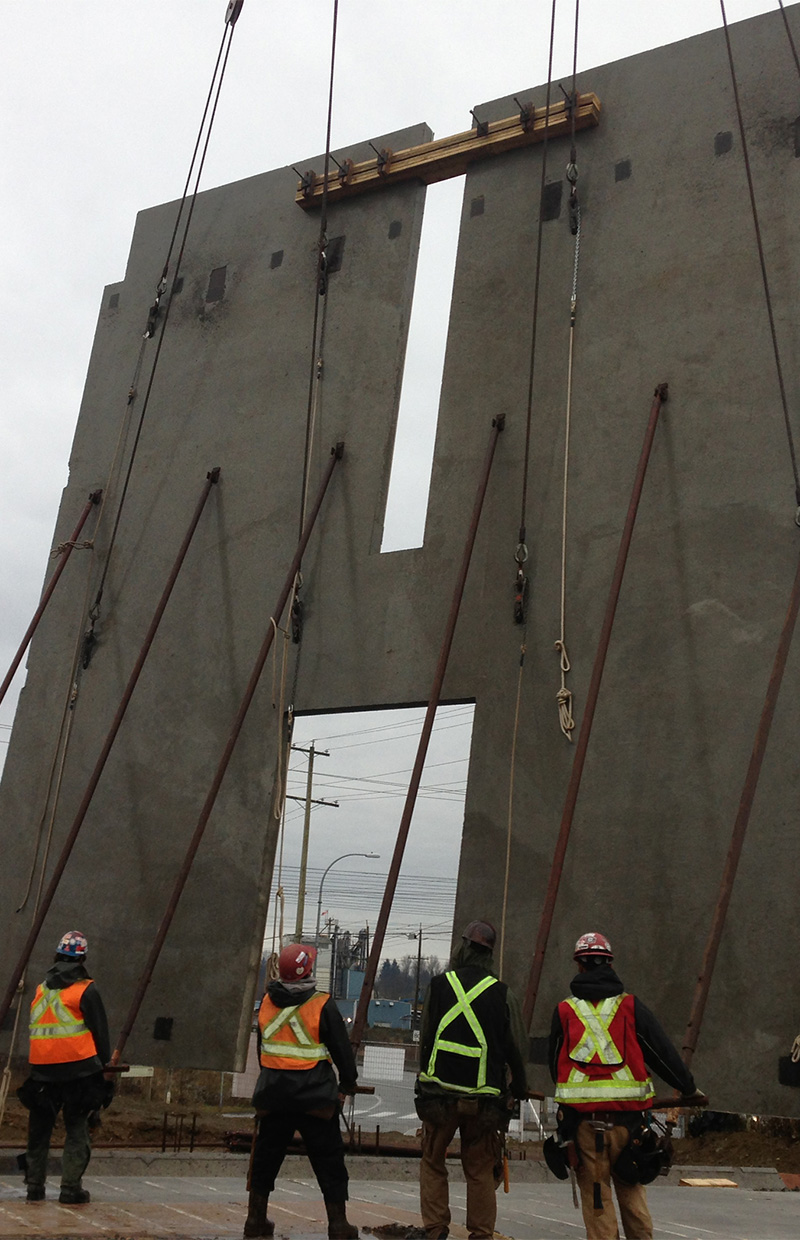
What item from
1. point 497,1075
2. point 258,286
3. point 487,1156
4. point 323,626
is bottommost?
point 487,1156

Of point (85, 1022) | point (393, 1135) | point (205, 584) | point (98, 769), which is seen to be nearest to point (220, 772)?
point (98, 769)

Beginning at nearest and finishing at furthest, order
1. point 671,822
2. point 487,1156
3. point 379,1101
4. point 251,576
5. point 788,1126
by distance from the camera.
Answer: point 487,1156
point 671,822
point 251,576
point 788,1126
point 379,1101

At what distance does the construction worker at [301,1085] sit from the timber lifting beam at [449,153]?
633 cm

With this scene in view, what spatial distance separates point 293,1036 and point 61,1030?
1298 mm

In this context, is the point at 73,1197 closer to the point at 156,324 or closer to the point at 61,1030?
the point at 61,1030

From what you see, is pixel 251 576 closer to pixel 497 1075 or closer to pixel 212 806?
pixel 212 806

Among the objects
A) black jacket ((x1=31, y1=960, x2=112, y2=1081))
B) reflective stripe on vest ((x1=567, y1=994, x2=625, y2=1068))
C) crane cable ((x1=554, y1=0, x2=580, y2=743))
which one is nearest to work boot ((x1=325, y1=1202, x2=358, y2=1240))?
reflective stripe on vest ((x1=567, y1=994, x2=625, y2=1068))

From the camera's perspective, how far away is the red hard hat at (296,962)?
13.7ft

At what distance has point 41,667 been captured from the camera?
31.7 feet

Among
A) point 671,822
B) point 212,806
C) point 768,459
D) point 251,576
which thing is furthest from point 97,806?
point 768,459

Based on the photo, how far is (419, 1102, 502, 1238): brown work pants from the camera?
403 centimetres

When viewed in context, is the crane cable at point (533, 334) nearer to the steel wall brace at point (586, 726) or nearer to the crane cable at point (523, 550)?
the crane cable at point (523, 550)

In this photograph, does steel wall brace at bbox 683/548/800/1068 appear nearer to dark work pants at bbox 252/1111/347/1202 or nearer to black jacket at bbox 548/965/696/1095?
black jacket at bbox 548/965/696/1095

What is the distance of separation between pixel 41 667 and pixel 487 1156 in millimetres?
6593
